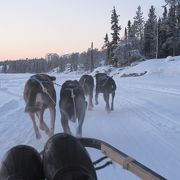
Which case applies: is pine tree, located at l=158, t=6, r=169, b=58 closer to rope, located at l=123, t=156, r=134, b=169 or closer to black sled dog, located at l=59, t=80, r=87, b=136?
black sled dog, located at l=59, t=80, r=87, b=136

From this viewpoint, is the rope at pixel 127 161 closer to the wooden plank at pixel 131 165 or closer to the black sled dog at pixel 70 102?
the wooden plank at pixel 131 165

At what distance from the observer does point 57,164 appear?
2787 mm

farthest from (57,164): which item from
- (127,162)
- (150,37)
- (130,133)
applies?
(150,37)

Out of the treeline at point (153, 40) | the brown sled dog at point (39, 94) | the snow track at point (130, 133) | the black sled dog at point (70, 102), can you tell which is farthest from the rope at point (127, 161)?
the treeline at point (153, 40)

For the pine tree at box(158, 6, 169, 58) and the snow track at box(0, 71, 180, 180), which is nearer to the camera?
the snow track at box(0, 71, 180, 180)

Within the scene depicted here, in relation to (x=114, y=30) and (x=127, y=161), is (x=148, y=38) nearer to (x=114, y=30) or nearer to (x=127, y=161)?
(x=114, y=30)

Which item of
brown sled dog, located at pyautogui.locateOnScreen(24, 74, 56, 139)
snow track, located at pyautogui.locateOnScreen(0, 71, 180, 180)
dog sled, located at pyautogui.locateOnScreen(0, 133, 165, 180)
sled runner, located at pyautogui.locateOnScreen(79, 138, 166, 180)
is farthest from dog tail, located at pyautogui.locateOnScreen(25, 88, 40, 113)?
dog sled, located at pyautogui.locateOnScreen(0, 133, 165, 180)

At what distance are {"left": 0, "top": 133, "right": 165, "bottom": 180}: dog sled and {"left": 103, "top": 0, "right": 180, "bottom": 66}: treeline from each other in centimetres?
5711

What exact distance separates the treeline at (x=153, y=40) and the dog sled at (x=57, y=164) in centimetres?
5711

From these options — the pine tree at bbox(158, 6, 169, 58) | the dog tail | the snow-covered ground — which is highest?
the pine tree at bbox(158, 6, 169, 58)

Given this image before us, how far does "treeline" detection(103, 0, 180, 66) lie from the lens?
62391 millimetres

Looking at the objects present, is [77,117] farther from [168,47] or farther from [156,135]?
[168,47]

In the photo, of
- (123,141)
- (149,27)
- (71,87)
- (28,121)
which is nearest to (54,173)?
(71,87)

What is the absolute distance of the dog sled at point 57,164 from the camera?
2.73 meters
